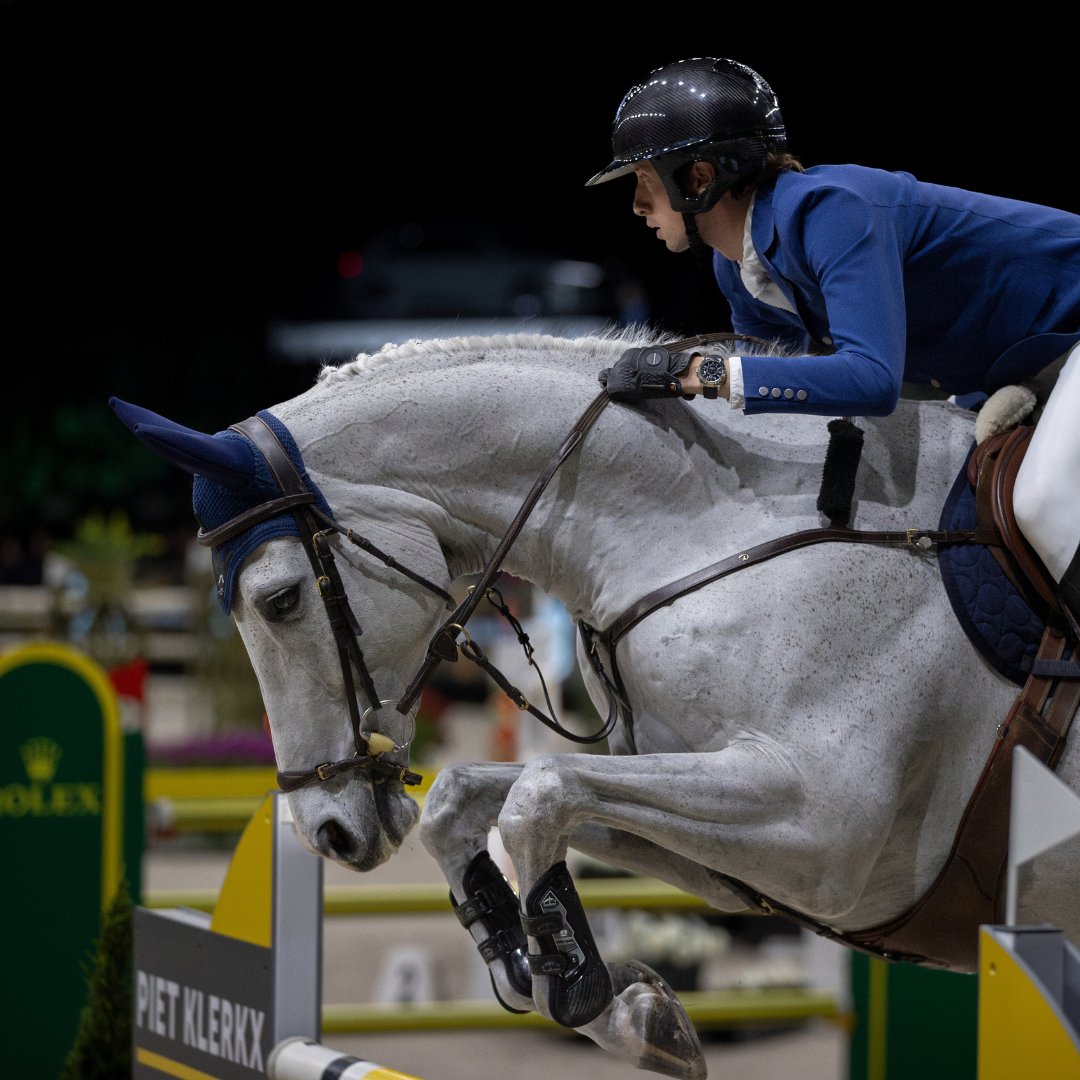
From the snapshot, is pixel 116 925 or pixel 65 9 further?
pixel 65 9

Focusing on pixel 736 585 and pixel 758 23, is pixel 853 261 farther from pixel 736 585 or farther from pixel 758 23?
pixel 758 23

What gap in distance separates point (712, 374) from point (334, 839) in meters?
0.86

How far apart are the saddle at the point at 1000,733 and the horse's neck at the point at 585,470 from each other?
99 millimetres

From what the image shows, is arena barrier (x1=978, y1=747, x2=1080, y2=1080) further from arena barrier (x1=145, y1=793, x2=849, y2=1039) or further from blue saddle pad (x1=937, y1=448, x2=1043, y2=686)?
arena barrier (x1=145, y1=793, x2=849, y2=1039)

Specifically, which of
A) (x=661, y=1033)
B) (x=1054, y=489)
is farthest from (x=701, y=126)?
(x=661, y=1033)

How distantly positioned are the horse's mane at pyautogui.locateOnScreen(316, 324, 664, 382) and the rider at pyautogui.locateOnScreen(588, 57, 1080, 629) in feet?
0.53

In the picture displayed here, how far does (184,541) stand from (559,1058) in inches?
499

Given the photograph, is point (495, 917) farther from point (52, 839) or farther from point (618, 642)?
point (52, 839)

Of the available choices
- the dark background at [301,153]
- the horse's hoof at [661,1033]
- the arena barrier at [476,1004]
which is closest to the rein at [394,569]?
the horse's hoof at [661,1033]

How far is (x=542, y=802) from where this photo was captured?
1896 mm

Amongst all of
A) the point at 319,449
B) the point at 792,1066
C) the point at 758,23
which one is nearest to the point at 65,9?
the point at 758,23

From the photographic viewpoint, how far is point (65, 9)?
1132 centimetres

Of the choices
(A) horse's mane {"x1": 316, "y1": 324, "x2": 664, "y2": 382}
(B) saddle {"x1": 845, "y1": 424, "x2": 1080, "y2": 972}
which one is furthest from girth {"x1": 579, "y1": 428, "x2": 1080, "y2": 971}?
(A) horse's mane {"x1": 316, "y1": 324, "x2": 664, "y2": 382}

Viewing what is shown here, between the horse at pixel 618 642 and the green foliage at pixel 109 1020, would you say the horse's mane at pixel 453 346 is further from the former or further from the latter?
the green foliage at pixel 109 1020
